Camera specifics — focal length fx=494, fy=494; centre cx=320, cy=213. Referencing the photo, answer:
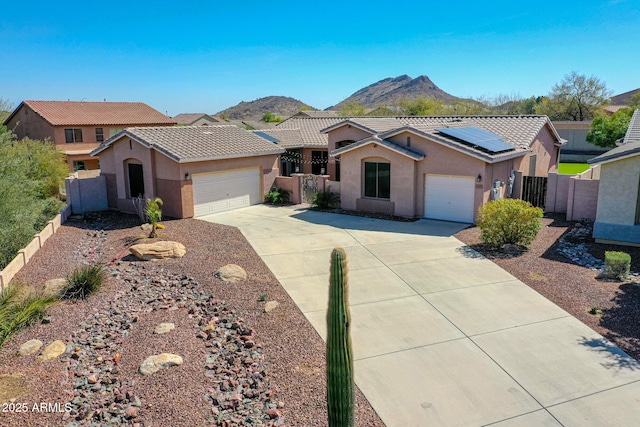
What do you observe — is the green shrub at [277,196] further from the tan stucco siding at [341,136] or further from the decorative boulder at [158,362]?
the decorative boulder at [158,362]

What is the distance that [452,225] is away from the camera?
19141 millimetres

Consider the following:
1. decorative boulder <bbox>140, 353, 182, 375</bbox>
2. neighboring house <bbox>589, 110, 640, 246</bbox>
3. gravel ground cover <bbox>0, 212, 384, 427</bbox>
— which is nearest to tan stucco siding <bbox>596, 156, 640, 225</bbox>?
neighboring house <bbox>589, 110, 640, 246</bbox>

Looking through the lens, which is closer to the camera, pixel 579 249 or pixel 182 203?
pixel 579 249

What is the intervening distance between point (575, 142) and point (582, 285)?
41.0 meters

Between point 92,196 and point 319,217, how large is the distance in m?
11.0

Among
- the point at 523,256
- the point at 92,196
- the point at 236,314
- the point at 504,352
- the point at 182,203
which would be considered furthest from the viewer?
the point at 92,196

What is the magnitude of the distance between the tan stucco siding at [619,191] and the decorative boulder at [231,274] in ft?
36.4

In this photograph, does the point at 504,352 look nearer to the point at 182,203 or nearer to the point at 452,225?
the point at 452,225

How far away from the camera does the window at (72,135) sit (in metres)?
43.6

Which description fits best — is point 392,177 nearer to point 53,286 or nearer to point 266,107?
point 53,286

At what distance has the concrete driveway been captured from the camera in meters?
7.46

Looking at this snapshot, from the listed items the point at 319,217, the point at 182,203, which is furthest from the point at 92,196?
the point at 319,217

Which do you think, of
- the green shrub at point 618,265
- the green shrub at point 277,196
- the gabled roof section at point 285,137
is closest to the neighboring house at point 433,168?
the green shrub at point 277,196

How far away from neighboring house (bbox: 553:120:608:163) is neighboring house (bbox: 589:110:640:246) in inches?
1342
